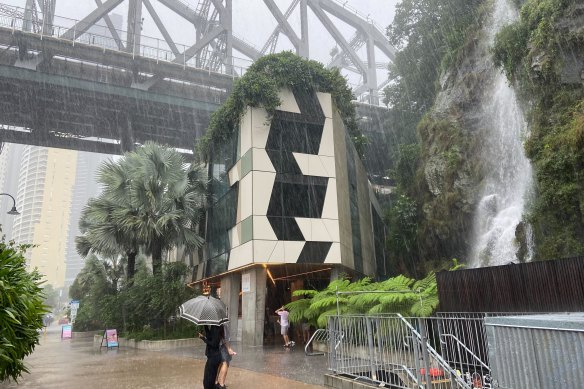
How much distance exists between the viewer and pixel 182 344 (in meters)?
20.3

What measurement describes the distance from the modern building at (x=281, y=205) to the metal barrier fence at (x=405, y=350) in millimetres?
10479

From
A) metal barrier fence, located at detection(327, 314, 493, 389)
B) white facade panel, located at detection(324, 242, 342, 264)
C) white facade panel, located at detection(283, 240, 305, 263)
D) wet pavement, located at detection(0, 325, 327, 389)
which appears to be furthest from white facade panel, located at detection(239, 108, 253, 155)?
metal barrier fence, located at detection(327, 314, 493, 389)

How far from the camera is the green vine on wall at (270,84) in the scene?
2100 centimetres

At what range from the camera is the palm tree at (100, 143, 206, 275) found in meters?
23.4

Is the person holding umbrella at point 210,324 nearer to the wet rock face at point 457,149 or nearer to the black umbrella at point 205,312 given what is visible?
the black umbrella at point 205,312

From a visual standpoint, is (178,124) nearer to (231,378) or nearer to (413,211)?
(413,211)

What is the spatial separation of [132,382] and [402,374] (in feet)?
20.3

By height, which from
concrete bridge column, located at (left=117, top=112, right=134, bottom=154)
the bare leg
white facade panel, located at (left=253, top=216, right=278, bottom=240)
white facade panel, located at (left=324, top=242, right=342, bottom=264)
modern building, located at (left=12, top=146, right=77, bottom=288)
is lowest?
the bare leg

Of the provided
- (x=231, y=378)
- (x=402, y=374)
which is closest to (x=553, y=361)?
(x=402, y=374)

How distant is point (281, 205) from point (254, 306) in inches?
183

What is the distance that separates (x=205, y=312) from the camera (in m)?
7.28

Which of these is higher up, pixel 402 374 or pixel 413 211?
pixel 413 211

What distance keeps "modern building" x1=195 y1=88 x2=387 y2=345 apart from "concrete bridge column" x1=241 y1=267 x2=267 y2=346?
0.14 feet

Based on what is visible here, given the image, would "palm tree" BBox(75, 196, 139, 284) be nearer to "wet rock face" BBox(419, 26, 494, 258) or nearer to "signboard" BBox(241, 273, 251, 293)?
"signboard" BBox(241, 273, 251, 293)
